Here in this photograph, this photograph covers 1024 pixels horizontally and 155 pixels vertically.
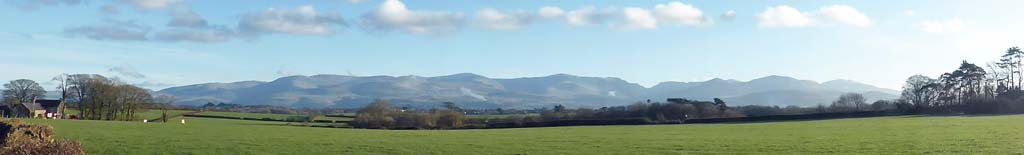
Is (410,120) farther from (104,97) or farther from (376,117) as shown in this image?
(104,97)

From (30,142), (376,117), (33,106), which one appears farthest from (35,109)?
(30,142)

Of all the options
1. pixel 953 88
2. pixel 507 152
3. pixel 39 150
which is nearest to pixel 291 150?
pixel 507 152

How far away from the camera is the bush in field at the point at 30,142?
14.6 meters

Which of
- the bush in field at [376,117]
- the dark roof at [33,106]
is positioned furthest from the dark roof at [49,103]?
the bush in field at [376,117]

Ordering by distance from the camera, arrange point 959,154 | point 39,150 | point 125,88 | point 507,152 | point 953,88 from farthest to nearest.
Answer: point 953,88 → point 125,88 → point 507,152 → point 959,154 → point 39,150

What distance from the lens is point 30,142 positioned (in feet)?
53.8

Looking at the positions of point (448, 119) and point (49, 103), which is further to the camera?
point (49, 103)

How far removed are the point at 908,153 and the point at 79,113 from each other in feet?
301

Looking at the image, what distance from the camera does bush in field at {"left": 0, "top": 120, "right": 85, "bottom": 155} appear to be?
1455cm

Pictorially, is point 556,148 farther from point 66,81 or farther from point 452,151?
point 66,81

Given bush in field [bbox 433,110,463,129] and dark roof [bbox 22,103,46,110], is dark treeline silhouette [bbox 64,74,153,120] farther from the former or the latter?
bush in field [bbox 433,110,463,129]

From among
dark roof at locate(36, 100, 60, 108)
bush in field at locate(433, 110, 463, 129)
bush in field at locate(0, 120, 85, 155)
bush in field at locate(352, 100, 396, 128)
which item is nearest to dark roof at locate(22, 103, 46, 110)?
dark roof at locate(36, 100, 60, 108)

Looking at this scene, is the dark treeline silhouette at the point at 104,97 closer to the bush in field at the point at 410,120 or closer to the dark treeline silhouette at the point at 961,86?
the bush in field at the point at 410,120

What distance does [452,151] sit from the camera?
31.6 metres
